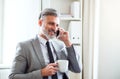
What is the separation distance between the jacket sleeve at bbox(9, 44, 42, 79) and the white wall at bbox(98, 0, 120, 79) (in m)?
1.78

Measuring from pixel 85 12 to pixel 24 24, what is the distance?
829 mm

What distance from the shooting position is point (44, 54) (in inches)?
61.0

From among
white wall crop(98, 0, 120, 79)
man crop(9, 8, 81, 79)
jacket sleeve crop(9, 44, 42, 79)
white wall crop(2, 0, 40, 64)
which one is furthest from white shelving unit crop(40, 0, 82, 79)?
jacket sleeve crop(9, 44, 42, 79)

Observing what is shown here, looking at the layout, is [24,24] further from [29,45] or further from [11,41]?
[29,45]

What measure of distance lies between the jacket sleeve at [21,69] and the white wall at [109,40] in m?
1.78

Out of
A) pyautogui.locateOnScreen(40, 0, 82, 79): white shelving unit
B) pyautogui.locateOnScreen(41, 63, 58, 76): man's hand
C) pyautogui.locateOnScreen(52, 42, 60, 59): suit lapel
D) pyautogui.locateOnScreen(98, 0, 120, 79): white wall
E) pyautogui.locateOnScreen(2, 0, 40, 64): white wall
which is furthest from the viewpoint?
pyautogui.locateOnScreen(98, 0, 120, 79): white wall

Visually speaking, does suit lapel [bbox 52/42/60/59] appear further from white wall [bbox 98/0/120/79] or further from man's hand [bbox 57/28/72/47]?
white wall [bbox 98/0/120/79]

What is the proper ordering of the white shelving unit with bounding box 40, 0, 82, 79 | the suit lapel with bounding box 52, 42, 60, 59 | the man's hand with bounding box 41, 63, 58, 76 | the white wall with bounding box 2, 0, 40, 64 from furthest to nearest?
the white wall with bounding box 2, 0, 40, 64, the white shelving unit with bounding box 40, 0, 82, 79, the suit lapel with bounding box 52, 42, 60, 59, the man's hand with bounding box 41, 63, 58, 76

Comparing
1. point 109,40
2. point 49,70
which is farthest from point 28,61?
point 109,40

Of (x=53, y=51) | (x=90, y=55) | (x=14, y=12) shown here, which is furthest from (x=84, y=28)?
(x=53, y=51)

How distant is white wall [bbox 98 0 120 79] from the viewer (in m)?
3.04

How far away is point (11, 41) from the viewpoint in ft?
9.39

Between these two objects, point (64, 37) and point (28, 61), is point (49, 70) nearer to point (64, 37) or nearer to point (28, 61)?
point (28, 61)

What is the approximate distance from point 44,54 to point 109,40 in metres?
1.72
